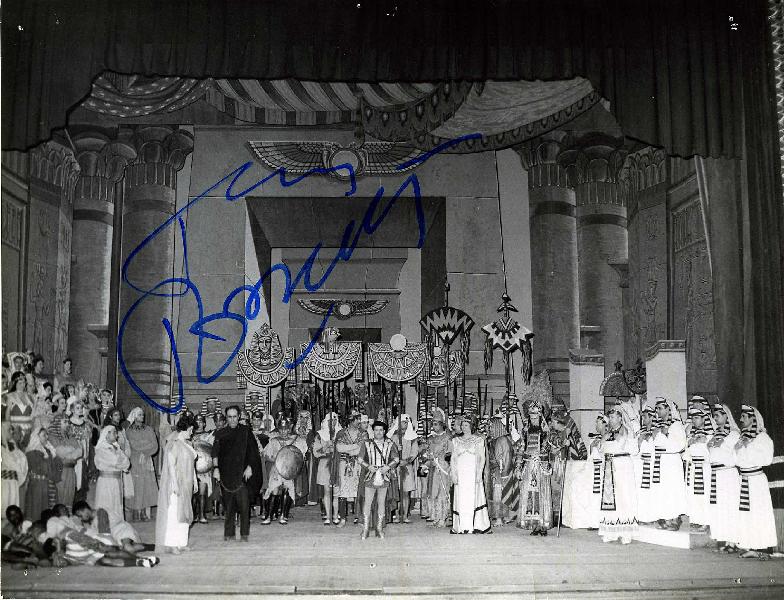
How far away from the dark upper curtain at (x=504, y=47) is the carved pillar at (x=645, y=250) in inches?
84.5

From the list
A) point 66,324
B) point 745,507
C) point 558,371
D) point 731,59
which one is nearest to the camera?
point 745,507

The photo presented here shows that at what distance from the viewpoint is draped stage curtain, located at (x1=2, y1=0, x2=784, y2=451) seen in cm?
763

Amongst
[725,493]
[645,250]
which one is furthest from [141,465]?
[645,250]

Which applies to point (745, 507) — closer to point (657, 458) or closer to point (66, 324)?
point (657, 458)

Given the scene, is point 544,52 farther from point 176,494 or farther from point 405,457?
point 176,494

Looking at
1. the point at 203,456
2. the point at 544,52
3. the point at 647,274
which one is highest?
the point at 544,52

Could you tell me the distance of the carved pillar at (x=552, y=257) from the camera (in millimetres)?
10188

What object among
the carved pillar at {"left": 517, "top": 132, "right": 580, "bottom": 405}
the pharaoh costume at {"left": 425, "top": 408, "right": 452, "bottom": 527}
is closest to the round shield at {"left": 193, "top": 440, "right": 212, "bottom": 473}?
the pharaoh costume at {"left": 425, "top": 408, "right": 452, "bottom": 527}

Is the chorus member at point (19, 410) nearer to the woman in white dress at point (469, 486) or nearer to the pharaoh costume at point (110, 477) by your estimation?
the pharaoh costume at point (110, 477)

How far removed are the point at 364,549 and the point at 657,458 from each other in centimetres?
279

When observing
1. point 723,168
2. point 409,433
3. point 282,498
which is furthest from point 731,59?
point 282,498

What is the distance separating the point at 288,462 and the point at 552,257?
4034mm

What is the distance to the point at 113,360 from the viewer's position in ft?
30.2
